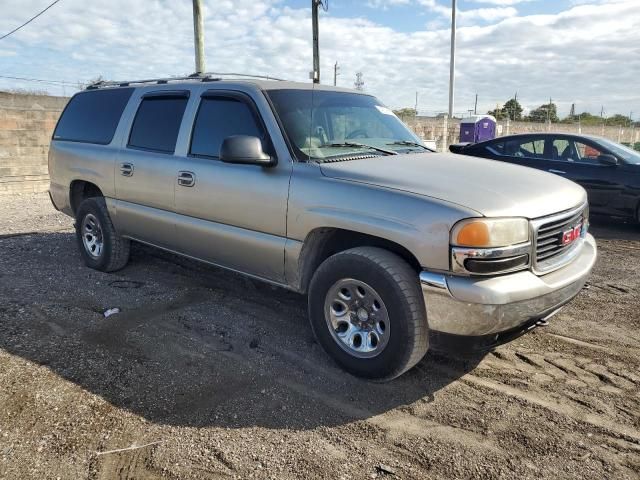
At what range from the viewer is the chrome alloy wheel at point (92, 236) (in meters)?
5.55

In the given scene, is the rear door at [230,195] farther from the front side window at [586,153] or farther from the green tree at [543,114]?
the green tree at [543,114]

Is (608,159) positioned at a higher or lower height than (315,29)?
lower

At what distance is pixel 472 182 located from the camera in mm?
3258

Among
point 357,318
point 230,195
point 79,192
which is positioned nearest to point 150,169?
point 230,195

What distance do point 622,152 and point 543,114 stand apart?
46374 mm

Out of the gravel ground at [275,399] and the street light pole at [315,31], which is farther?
the street light pole at [315,31]

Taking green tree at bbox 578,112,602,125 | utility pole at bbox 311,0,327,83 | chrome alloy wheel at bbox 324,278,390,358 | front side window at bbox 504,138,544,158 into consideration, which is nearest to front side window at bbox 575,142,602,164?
front side window at bbox 504,138,544,158

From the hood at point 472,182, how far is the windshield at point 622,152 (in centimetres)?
502

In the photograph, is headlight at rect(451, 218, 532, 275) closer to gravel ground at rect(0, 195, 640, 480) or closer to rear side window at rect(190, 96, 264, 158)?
gravel ground at rect(0, 195, 640, 480)

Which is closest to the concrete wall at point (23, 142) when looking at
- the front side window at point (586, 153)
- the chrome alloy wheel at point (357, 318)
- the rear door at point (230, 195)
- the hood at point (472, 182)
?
the rear door at point (230, 195)

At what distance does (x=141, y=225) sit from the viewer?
4.95 m

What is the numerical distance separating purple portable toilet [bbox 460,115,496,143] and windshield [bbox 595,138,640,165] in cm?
1103

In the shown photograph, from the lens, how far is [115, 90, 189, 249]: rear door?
4551mm

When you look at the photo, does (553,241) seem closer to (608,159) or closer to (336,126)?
(336,126)
